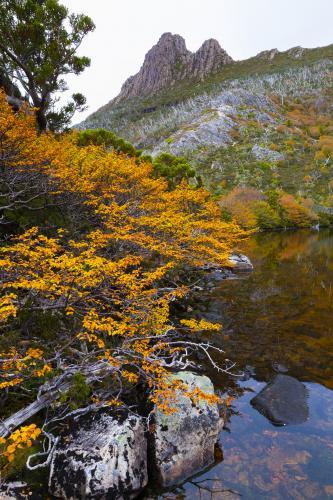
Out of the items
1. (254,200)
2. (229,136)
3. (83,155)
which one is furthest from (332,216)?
(83,155)

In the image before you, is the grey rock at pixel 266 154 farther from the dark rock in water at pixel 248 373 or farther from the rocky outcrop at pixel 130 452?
the rocky outcrop at pixel 130 452

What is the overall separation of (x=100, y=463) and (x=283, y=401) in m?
6.15

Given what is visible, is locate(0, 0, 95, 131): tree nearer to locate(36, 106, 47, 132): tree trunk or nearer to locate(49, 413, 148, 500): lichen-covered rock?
locate(36, 106, 47, 132): tree trunk

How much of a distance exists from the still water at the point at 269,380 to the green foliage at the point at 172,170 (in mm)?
11927

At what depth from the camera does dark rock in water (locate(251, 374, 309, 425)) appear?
929 centimetres

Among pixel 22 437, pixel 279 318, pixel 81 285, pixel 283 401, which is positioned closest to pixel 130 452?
pixel 22 437

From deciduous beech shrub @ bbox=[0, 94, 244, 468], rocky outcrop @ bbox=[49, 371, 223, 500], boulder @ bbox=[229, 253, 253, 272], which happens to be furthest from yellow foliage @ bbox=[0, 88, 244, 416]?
boulder @ bbox=[229, 253, 253, 272]

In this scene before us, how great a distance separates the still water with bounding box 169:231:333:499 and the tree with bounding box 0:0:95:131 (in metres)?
15.9

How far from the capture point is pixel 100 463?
613 centimetres

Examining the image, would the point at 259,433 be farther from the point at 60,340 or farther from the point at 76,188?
the point at 76,188

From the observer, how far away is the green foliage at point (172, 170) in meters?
29.5

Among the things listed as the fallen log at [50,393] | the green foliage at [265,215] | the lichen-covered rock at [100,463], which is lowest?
the green foliage at [265,215]

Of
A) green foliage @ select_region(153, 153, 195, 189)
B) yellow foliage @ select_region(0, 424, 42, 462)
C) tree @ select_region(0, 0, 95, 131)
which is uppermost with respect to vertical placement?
tree @ select_region(0, 0, 95, 131)

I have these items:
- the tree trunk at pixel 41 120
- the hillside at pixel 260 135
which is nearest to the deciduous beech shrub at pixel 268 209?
the hillside at pixel 260 135
